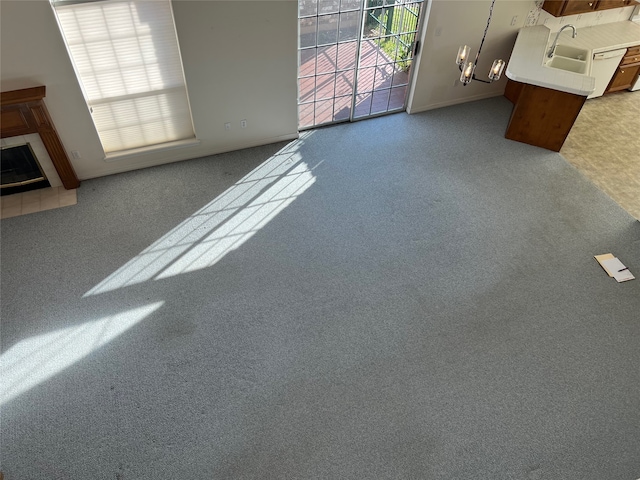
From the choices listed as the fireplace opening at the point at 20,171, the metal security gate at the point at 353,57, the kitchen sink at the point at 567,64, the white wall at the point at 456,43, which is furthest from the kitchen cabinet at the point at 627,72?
the fireplace opening at the point at 20,171

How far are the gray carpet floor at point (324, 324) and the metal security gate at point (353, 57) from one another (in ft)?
2.58

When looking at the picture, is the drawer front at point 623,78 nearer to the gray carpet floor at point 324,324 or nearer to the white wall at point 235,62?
the white wall at point 235,62

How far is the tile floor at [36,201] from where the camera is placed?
207 inches

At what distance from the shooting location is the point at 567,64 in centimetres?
643

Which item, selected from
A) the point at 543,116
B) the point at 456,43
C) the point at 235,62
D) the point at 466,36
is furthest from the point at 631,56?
the point at 235,62

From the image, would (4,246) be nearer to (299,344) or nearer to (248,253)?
(248,253)

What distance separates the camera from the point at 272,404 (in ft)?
12.7

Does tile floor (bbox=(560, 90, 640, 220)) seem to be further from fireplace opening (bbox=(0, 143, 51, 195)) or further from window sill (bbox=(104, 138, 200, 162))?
fireplace opening (bbox=(0, 143, 51, 195))

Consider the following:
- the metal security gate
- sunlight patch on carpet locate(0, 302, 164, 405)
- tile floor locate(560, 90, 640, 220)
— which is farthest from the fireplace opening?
tile floor locate(560, 90, 640, 220)

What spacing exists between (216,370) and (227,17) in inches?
143

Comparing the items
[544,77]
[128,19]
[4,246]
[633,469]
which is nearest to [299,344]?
[633,469]

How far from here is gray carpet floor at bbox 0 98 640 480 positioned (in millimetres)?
3660

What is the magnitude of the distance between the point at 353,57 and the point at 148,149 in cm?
285

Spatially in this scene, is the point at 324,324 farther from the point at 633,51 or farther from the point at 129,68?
the point at 633,51
